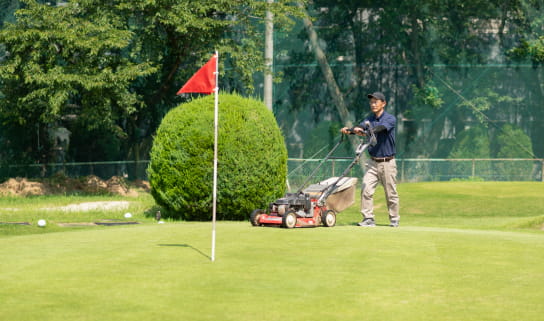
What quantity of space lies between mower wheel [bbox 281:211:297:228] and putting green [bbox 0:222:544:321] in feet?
3.14

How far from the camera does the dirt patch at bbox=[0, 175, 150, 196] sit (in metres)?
25.8

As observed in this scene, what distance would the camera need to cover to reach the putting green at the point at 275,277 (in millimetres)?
7000

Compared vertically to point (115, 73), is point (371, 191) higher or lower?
lower

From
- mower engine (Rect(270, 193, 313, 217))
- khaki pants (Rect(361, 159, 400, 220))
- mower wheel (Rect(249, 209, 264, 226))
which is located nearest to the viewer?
mower engine (Rect(270, 193, 313, 217))

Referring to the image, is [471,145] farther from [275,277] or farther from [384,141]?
[275,277]

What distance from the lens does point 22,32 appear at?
24.3 m

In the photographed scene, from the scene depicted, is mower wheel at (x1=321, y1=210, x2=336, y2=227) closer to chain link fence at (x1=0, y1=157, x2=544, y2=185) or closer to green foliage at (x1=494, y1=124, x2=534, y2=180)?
chain link fence at (x1=0, y1=157, x2=544, y2=185)

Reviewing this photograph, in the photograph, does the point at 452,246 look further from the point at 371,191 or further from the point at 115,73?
the point at 115,73

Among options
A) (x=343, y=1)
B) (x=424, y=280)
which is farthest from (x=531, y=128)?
(x=424, y=280)

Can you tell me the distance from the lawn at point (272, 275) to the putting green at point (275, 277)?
0.01m

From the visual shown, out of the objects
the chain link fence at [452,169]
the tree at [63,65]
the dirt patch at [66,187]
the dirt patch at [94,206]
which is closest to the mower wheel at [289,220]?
the dirt patch at [94,206]

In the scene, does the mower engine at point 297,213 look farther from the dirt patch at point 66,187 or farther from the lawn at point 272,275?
the dirt patch at point 66,187

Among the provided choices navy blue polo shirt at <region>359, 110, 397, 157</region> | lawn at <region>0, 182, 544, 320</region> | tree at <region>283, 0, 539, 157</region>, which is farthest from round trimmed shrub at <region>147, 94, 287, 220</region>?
tree at <region>283, 0, 539, 157</region>

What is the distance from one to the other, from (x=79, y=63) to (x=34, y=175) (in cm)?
574
